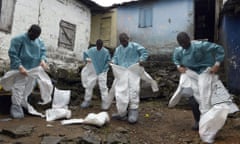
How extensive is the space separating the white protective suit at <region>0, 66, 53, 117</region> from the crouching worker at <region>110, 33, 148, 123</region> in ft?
4.01

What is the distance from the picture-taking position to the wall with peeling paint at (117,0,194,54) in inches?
406

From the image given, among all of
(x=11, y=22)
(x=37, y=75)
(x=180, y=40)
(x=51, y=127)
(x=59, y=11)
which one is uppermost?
(x=59, y=11)

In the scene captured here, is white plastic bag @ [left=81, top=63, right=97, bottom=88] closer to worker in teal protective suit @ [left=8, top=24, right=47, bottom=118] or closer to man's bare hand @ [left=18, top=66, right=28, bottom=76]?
worker in teal protective suit @ [left=8, top=24, right=47, bottom=118]

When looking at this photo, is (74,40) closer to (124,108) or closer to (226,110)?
(124,108)

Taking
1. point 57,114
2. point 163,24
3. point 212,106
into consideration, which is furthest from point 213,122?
point 163,24

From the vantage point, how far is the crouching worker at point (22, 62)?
4051 mm

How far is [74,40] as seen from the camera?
30.0 ft

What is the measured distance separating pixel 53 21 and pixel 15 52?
14.5 feet

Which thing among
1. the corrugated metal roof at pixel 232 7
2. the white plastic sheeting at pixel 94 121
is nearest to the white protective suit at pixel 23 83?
the white plastic sheeting at pixel 94 121

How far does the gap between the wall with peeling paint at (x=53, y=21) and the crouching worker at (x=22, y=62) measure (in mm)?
2611

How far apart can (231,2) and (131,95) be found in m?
3.37

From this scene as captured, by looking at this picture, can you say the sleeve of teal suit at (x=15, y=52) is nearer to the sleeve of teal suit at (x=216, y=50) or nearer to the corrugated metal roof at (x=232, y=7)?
the sleeve of teal suit at (x=216, y=50)

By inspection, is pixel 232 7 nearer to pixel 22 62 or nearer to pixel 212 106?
pixel 212 106

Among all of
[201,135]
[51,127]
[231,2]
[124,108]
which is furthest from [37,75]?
[231,2]
